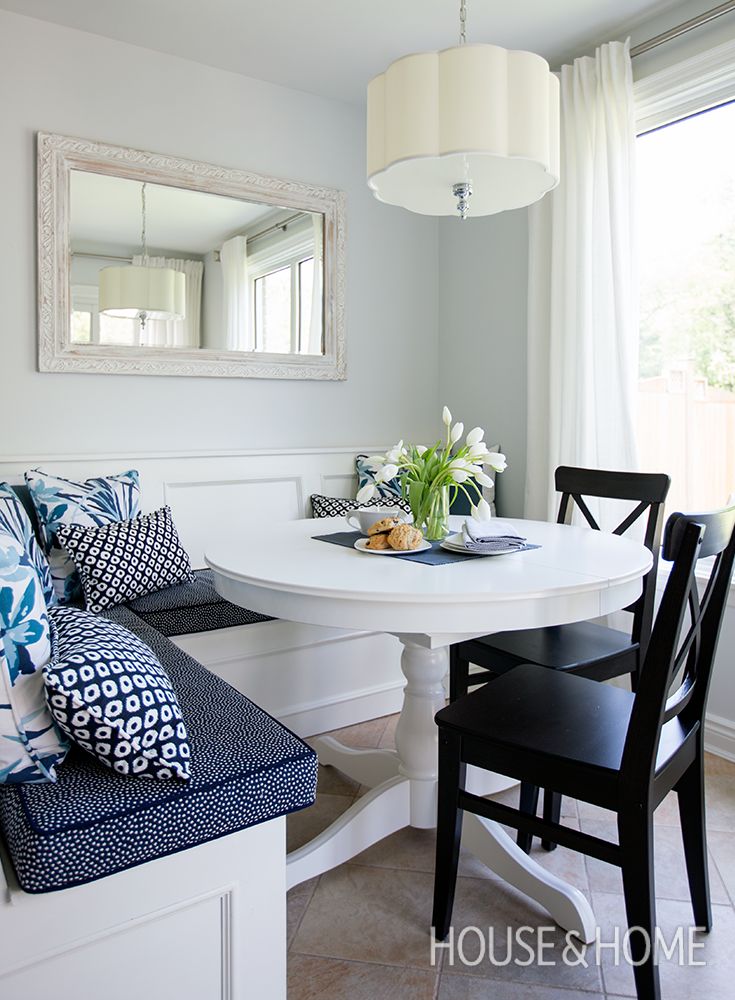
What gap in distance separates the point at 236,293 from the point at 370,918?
2421mm

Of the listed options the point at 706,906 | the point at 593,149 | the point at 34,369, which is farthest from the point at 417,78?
the point at 706,906

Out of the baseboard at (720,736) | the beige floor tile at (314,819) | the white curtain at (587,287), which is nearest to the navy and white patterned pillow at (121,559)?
the beige floor tile at (314,819)

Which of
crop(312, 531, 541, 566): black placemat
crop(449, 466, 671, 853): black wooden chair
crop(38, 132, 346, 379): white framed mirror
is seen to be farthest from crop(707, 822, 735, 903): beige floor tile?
crop(38, 132, 346, 379): white framed mirror

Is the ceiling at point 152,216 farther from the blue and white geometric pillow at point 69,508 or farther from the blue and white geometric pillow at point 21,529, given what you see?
the blue and white geometric pillow at point 21,529

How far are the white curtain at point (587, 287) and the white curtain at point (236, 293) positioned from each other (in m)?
1.21

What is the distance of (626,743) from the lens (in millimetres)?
1326

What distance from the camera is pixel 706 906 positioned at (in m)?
1.64

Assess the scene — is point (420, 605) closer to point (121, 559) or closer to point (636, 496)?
point (636, 496)

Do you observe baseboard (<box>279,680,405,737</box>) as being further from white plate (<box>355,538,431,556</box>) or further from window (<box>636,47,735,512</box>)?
window (<box>636,47,735,512</box>)

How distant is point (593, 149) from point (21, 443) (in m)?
2.41

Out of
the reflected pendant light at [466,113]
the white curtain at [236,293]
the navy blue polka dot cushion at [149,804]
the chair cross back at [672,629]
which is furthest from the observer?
the white curtain at [236,293]

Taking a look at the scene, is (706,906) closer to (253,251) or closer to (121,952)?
(121,952)

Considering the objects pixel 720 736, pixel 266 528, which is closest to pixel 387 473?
pixel 266 528

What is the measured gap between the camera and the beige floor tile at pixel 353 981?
1.48 m
